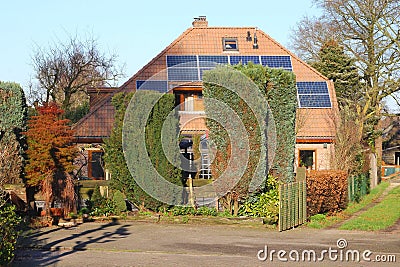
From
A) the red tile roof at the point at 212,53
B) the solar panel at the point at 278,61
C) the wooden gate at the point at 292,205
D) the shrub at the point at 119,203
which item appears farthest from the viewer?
the solar panel at the point at 278,61

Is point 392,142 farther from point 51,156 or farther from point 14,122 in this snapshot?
point 14,122

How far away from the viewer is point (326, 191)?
21078 mm

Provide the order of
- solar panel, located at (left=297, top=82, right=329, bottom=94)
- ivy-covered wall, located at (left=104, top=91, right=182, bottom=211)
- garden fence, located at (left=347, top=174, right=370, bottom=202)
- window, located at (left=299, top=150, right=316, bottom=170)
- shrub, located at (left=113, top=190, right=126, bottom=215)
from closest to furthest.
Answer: shrub, located at (left=113, top=190, right=126, bottom=215)
ivy-covered wall, located at (left=104, top=91, right=182, bottom=211)
garden fence, located at (left=347, top=174, right=370, bottom=202)
window, located at (left=299, top=150, right=316, bottom=170)
solar panel, located at (left=297, top=82, right=329, bottom=94)

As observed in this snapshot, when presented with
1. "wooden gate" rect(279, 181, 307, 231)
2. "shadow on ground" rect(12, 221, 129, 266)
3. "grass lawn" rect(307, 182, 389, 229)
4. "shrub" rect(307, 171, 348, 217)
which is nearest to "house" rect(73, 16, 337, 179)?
"grass lawn" rect(307, 182, 389, 229)

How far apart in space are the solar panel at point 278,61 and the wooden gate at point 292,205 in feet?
45.1

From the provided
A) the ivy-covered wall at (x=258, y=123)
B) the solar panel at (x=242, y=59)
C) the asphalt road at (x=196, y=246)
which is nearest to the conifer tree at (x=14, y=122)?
the asphalt road at (x=196, y=246)

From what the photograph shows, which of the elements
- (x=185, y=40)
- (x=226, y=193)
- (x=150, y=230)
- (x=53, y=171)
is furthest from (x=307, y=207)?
(x=185, y=40)

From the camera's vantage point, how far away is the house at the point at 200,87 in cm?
2881

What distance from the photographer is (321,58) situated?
141ft

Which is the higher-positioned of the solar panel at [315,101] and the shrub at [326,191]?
the solar panel at [315,101]

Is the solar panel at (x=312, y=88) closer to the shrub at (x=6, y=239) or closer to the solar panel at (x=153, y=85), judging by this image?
the solar panel at (x=153, y=85)

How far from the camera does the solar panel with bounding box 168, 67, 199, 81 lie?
1188 inches

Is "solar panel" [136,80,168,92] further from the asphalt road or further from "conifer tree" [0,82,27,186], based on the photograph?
the asphalt road

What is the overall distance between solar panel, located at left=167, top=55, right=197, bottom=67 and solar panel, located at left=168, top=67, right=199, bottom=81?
2.15 ft
